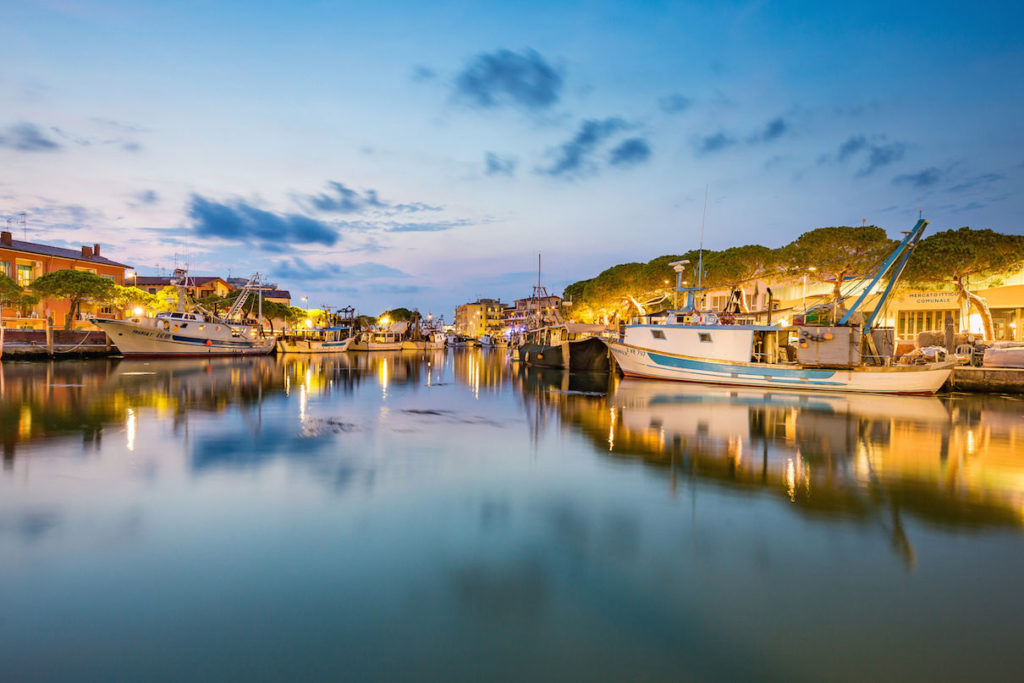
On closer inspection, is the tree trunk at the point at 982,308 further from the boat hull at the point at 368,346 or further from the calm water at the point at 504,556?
the boat hull at the point at 368,346

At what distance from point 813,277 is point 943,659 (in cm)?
4820

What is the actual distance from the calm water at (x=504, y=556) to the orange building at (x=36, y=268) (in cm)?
5675

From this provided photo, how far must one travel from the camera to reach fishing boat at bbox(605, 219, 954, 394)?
23.8 meters

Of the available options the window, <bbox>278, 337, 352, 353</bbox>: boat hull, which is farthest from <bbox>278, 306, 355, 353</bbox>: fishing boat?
the window

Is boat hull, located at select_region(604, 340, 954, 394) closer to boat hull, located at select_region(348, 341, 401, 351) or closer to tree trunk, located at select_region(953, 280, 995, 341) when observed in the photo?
tree trunk, located at select_region(953, 280, 995, 341)

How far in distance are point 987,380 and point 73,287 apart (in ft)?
240

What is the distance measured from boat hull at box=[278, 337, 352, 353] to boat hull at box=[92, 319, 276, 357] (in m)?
5.65

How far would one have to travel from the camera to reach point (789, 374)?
983 inches

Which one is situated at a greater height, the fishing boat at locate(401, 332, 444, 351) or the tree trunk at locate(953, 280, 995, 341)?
the tree trunk at locate(953, 280, 995, 341)

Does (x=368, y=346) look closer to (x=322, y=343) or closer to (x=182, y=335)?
(x=322, y=343)

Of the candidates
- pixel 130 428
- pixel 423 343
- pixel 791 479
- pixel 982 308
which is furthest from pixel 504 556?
pixel 423 343

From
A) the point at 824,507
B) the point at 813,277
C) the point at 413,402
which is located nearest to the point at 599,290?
the point at 813,277

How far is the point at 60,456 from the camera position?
10.1m

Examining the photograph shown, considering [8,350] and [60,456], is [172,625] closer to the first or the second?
[60,456]
